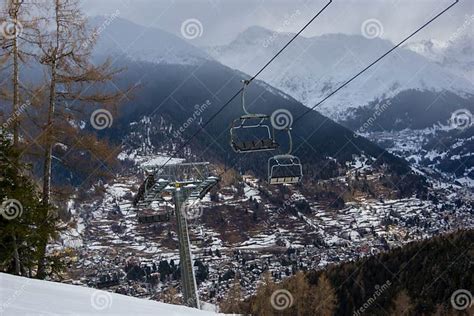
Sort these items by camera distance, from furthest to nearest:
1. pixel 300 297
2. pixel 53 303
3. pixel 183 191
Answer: pixel 300 297 < pixel 183 191 < pixel 53 303

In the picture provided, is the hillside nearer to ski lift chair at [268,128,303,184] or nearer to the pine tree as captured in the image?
the pine tree

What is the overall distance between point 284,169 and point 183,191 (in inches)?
372

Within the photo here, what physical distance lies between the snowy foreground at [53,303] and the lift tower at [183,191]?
10.5 metres

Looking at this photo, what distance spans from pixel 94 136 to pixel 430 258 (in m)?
76.3

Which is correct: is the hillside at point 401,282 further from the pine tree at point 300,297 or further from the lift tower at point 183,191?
the lift tower at point 183,191

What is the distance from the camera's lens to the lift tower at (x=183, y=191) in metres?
19.0

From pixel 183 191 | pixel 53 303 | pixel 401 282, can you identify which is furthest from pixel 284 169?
pixel 401 282

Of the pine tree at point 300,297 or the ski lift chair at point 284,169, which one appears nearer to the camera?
the ski lift chair at point 284,169

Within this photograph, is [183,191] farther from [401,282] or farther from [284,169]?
[401,282]

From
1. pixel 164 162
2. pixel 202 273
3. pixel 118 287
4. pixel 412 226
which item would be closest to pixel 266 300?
pixel 164 162

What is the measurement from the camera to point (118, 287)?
380ft

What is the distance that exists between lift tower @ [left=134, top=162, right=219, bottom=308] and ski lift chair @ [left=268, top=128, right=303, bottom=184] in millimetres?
7774

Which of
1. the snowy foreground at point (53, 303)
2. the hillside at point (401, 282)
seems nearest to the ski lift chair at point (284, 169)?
the snowy foreground at point (53, 303)

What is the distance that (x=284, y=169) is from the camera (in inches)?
439
